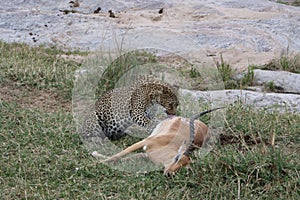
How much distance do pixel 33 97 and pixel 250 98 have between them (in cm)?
216

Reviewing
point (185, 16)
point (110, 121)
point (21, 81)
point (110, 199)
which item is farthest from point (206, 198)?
point (185, 16)

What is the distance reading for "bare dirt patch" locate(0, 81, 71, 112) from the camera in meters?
5.66

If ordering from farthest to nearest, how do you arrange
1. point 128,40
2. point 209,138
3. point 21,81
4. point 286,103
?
point 128,40 → point 21,81 → point 286,103 → point 209,138

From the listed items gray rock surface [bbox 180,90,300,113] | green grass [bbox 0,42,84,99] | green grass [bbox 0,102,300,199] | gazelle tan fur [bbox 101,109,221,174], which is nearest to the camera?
green grass [bbox 0,102,300,199]

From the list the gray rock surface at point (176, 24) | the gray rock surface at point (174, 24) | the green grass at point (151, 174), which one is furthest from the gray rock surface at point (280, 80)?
the green grass at point (151, 174)

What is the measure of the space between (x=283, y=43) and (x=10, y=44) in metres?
3.83

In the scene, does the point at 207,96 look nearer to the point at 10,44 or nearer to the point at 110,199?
the point at 110,199

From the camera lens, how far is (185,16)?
960 cm

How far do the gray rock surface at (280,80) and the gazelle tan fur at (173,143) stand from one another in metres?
2.35

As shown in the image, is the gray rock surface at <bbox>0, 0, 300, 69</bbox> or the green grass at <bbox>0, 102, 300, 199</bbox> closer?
the green grass at <bbox>0, 102, 300, 199</bbox>

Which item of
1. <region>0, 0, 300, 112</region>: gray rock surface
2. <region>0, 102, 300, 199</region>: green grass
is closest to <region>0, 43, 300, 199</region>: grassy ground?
<region>0, 102, 300, 199</region>: green grass

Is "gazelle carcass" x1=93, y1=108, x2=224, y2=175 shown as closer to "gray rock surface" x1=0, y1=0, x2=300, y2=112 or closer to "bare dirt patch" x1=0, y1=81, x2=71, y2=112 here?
"bare dirt patch" x1=0, y1=81, x2=71, y2=112

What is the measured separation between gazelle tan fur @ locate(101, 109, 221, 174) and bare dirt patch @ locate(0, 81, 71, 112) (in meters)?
1.43

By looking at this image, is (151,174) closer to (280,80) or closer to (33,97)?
(33,97)
